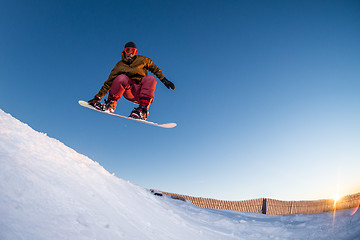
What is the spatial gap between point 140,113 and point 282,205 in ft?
17.7

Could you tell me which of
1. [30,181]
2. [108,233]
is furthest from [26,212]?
[108,233]

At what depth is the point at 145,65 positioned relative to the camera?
4.33 metres

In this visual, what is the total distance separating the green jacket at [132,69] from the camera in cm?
418

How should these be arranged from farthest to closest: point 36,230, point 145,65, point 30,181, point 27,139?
point 145,65 < point 27,139 < point 30,181 < point 36,230

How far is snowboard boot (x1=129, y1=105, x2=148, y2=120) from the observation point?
3936 millimetres

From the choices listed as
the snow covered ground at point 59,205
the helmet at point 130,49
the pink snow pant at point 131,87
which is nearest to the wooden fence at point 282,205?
the snow covered ground at point 59,205

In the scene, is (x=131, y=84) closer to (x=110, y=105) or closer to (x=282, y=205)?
(x=110, y=105)

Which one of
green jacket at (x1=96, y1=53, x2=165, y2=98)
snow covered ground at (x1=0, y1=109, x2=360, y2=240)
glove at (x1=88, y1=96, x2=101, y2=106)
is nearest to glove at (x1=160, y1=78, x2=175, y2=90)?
green jacket at (x1=96, y1=53, x2=165, y2=98)

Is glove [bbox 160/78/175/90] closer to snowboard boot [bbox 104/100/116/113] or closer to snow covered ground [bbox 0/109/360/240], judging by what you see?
snowboard boot [bbox 104/100/116/113]

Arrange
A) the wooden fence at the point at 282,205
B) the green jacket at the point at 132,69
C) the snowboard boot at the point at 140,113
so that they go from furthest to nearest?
the wooden fence at the point at 282,205 < the green jacket at the point at 132,69 < the snowboard boot at the point at 140,113

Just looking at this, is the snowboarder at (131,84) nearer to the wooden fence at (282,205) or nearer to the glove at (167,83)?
the glove at (167,83)

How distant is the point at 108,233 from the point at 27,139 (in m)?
1.24

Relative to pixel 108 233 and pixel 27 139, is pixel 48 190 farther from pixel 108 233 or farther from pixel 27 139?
pixel 27 139

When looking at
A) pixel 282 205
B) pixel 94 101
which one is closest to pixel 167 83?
pixel 94 101
